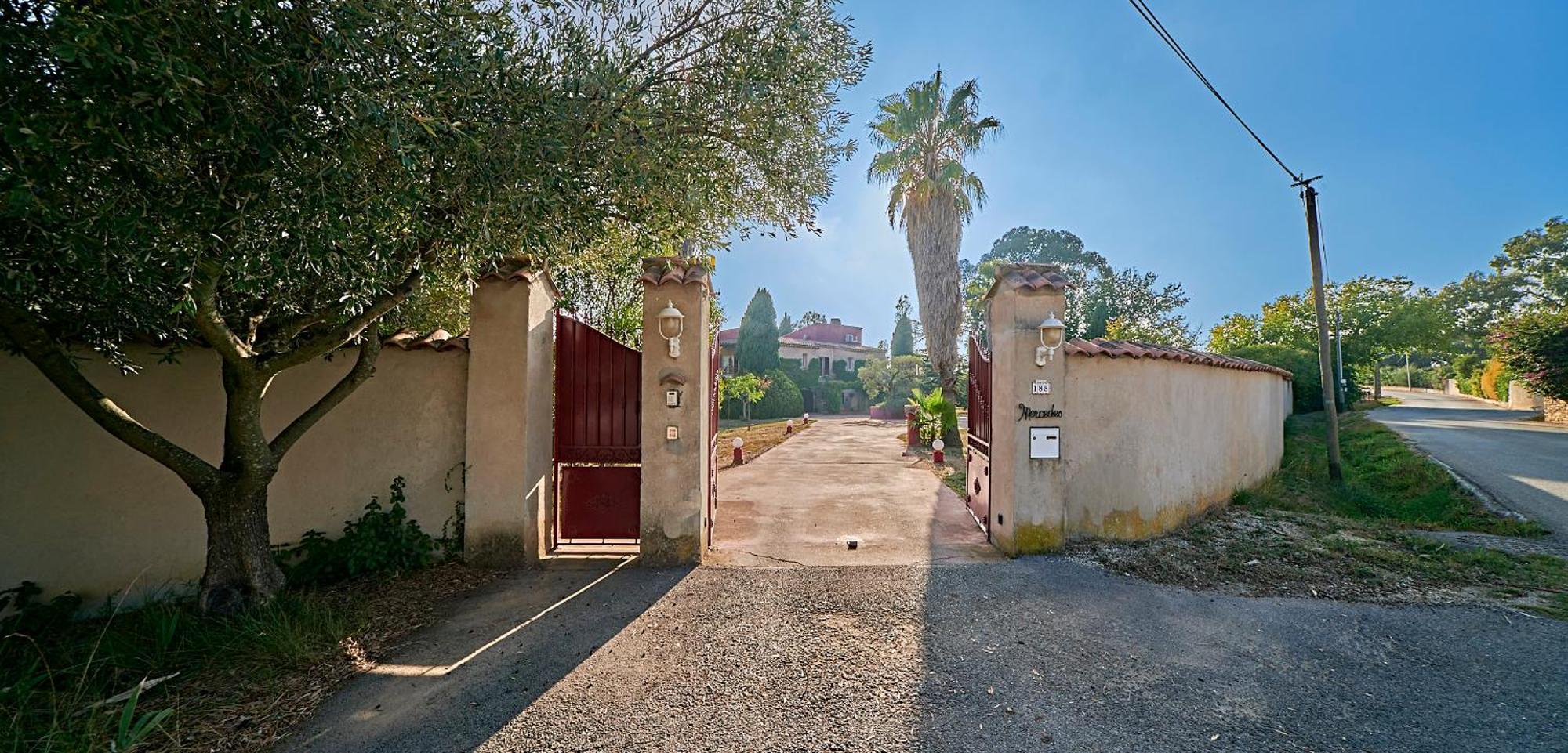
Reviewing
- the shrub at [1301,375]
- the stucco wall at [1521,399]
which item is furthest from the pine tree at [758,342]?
the stucco wall at [1521,399]

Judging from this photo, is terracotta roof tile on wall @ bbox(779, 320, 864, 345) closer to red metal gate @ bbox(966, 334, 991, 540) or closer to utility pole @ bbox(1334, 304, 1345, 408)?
utility pole @ bbox(1334, 304, 1345, 408)

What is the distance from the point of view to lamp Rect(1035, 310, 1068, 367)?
5.21 m

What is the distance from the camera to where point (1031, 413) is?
17.4 feet

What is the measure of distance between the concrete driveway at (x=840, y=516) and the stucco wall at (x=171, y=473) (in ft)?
10.3

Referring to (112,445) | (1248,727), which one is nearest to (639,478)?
(112,445)

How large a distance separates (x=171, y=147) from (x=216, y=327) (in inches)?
41.8

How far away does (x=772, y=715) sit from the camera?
2.91 meters

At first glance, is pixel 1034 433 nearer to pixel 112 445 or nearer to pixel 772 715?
pixel 772 715

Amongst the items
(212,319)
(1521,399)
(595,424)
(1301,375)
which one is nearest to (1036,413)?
(595,424)

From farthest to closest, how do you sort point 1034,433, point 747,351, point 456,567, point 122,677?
1. point 747,351
2. point 1034,433
3. point 456,567
4. point 122,677

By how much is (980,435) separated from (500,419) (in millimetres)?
5345

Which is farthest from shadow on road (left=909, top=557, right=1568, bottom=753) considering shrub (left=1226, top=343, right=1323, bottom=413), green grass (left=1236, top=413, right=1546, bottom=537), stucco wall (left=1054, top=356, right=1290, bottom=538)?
shrub (left=1226, top=343, right=1323, bottom=413)

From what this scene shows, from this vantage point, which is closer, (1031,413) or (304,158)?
(304,158)

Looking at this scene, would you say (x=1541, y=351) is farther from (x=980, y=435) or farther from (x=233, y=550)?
(x=233, y=550)
